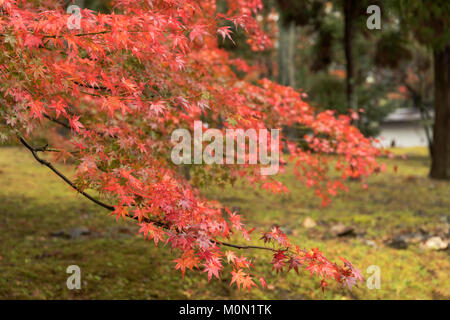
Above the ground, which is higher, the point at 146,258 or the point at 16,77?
the point at 16,77

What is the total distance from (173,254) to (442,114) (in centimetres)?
1084

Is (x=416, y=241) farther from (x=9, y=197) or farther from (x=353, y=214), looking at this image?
(x=9, y=197)

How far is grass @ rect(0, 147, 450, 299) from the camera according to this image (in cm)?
595

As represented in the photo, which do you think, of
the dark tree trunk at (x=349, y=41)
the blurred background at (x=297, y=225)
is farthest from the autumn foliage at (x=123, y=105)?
the dark tree trunk at (x=349, y=41)

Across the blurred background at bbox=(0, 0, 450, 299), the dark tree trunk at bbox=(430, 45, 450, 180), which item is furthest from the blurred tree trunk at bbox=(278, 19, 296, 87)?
the dark tree trunk at bbox=(430, 45, 450, 180)

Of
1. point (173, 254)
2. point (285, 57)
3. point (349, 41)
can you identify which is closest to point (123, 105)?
point (173, 254)

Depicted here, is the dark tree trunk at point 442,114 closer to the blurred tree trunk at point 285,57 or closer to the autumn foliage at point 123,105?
the blurred tree trunk at point 285,57

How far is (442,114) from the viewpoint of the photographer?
1416cm

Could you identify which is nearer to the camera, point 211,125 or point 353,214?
point 211,125

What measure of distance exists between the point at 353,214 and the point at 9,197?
8.44m

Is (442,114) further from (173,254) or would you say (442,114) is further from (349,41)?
(173,254)

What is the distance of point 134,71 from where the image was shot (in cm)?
409

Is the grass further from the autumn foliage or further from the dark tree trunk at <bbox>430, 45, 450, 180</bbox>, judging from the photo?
the autumn foliage
